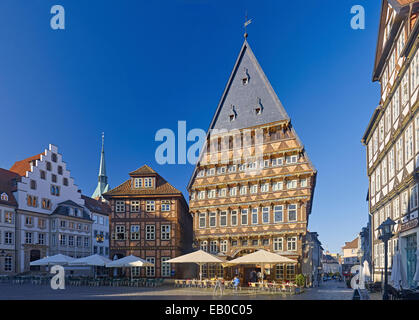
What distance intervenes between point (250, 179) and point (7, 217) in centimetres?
2568

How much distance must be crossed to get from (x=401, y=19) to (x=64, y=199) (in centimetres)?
4160

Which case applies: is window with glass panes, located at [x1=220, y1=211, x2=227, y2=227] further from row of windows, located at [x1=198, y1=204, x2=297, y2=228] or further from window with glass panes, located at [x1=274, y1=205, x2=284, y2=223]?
window with glass panes, located at [x1=274, y1=205, x2=284, y2=223]

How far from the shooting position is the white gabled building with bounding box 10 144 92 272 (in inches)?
1649

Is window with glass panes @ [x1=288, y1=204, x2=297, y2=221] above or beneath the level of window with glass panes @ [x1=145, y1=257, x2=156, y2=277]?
above

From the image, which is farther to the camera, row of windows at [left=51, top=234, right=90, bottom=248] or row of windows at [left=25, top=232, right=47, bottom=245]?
row of windows at [left=51, top=234, right=90, bottom=248]

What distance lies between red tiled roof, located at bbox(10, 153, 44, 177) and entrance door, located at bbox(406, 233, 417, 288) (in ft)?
135

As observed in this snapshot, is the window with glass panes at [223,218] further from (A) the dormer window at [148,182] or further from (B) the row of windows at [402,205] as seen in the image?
(B) the row of windows at [402,205]

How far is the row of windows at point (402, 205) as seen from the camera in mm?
18084

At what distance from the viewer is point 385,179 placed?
80.9 ft

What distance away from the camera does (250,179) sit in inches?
1272

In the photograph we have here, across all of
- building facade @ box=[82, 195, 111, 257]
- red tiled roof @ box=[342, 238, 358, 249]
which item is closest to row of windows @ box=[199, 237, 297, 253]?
building facade @ box=[82, 195, 111, 257]

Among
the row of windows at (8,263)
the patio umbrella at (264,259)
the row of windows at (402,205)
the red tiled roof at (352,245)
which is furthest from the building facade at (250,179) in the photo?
the red tiled roof at (352,245)
